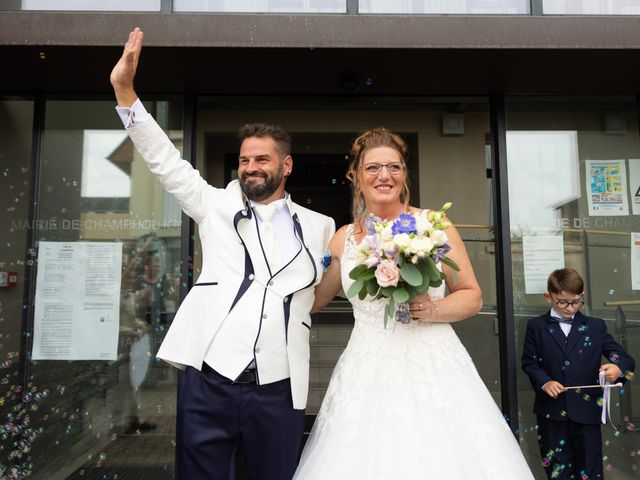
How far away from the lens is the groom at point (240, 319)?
225cm

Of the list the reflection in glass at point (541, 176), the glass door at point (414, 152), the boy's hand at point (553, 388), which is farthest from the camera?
the glass door at point (414, 152)

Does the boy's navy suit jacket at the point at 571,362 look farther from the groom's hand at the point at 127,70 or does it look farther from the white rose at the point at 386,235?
the groom's hand at the point at 127,70

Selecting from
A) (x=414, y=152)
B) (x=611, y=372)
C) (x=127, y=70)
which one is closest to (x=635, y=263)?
(x=611, y=372)

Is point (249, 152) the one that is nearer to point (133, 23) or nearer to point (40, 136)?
point (133, 23)

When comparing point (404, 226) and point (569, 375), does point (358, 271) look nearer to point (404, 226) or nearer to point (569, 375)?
point (404, 226)

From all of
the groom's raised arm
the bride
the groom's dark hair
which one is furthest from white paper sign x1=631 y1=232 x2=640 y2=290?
the groom's raised arm

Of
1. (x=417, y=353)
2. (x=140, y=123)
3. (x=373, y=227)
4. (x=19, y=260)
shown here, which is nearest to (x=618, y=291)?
(x=417, y=353)

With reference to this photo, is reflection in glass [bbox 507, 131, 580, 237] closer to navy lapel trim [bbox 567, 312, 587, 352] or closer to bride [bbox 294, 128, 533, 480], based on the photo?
navy lapel trim [bbox 567, 312, 587, 352]

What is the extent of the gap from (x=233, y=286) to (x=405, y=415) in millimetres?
889

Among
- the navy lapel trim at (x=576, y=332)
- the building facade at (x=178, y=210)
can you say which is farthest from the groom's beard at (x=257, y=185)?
the navy lapel trim at (x=576, y=332)

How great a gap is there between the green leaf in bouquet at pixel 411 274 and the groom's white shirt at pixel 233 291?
539 mm

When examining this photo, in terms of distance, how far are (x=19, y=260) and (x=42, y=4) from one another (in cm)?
171

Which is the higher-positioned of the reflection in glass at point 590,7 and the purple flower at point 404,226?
the reflection in glass at point 590,7

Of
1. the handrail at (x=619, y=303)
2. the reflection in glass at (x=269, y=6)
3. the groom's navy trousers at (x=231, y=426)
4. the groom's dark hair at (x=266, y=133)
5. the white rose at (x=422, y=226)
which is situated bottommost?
the groom's navy trousers at (x=231, y=426)
